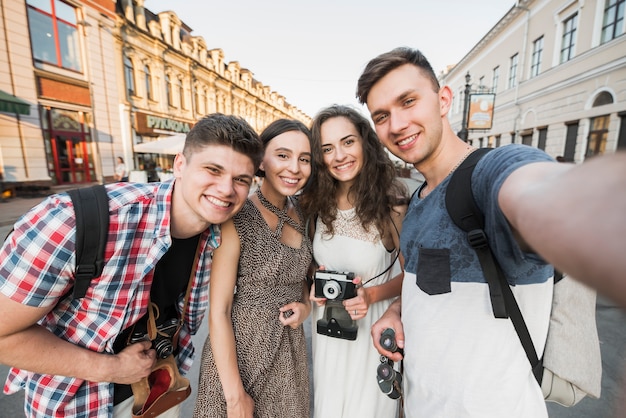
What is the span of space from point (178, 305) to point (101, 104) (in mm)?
14224

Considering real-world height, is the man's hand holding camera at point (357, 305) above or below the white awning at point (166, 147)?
below

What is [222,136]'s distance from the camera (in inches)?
54.4

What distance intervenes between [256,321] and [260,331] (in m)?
0.06

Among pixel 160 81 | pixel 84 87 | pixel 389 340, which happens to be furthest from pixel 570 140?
pixel 160 81

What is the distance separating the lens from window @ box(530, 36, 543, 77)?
44.9ft

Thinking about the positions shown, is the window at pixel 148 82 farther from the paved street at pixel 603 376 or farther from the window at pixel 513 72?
the window at pixel 513 72

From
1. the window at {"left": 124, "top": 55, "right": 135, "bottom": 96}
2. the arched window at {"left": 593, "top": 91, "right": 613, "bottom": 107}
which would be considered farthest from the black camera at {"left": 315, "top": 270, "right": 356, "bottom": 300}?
the window at {"left": 124, "top": 55, "right": 135, "bottom": 96}

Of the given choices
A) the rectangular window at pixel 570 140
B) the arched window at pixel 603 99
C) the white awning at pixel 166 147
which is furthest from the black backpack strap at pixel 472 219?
the rectangular window at pixel 570 140

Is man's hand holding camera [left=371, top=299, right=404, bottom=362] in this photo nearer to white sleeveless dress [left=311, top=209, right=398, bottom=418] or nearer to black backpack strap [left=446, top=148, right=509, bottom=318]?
white sleeveless dress [left=311, top=209, right=398, bottom=418]

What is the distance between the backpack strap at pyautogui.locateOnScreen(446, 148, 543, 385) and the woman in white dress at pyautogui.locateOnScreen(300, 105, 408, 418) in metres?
0.86

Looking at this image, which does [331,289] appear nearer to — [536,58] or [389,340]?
[389,340]

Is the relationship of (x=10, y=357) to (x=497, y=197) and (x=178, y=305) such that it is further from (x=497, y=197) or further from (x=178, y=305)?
(x=497, y=197)

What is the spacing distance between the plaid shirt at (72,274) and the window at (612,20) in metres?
14.3

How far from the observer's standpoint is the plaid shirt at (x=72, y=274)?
39.9 inches
